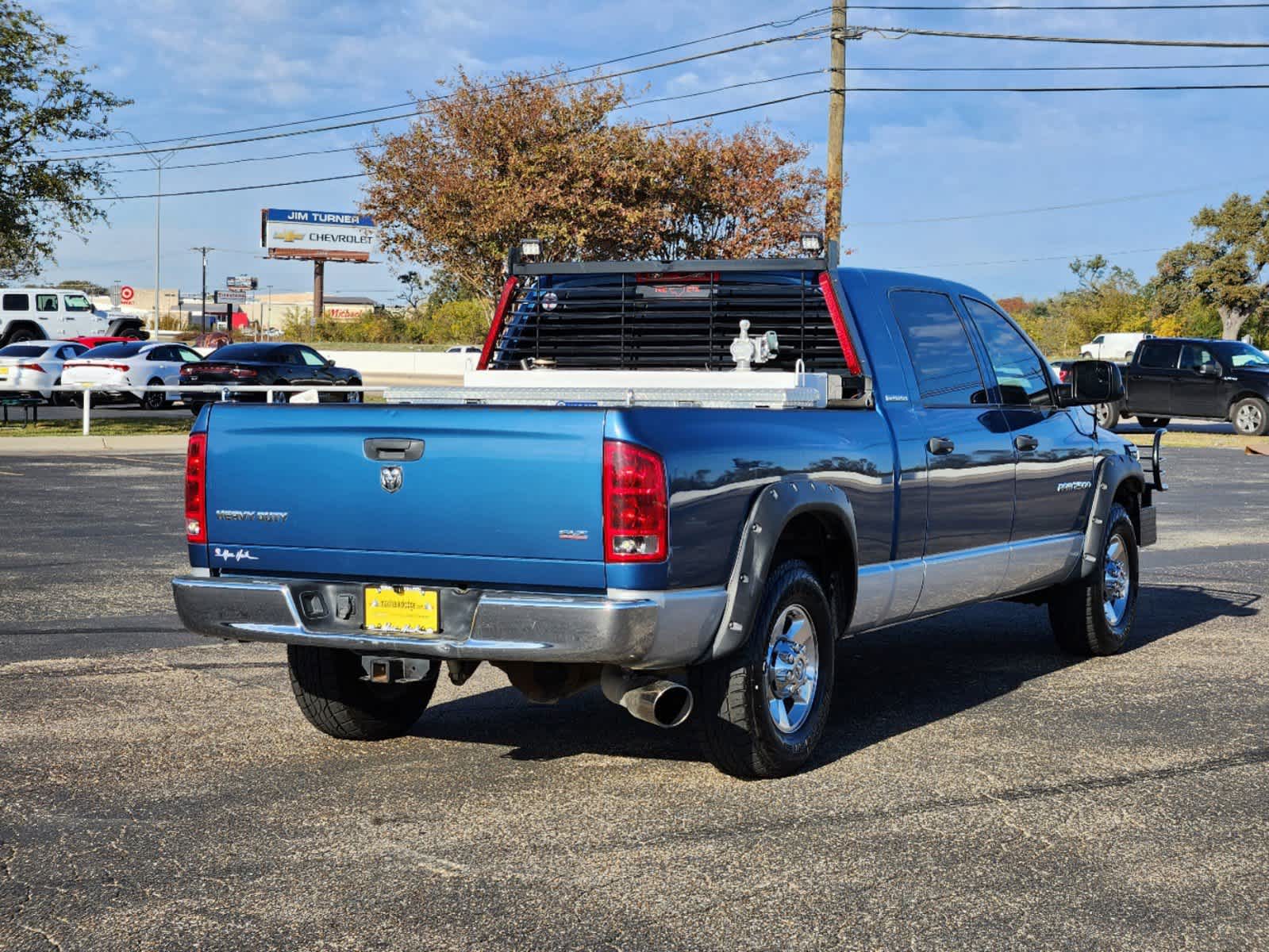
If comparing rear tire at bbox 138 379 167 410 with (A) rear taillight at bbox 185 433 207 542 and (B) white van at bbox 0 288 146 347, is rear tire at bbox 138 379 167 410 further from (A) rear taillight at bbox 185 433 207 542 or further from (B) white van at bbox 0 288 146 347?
(A) rear taillight at bbox 185 433 207 542

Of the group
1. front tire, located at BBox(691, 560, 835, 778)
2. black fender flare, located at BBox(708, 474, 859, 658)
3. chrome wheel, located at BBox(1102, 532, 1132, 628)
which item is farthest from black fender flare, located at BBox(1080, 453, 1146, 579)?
black fender flare, located at BBox(708, 474, 859, 658)

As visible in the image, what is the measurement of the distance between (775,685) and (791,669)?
0.37 ft

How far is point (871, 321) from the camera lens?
7227mm

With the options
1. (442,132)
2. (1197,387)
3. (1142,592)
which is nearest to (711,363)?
(1142,592)

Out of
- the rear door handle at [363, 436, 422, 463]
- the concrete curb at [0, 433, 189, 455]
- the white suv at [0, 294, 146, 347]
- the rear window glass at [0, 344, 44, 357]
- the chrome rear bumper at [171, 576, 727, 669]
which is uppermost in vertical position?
the white suv at [0, 294, 146, 347]

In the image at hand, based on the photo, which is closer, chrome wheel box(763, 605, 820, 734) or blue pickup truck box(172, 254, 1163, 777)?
blue pickup truck box(172, 254, 1163, 777)

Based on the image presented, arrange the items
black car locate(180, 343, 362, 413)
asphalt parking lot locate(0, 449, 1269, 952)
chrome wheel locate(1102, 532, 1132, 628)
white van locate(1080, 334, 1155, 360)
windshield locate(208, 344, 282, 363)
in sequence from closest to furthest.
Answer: asphalt parking lot locate(0, 449, 1269, 952)
chrome wheel locate(1102, 532, 1132, 628)
black car locate(180, 343, 362, 413)
windshield locate(208, 344, 282, 363)
white van locate(1080, 334, 1155, 360)

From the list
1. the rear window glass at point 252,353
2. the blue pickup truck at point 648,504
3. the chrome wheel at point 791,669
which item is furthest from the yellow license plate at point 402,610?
the rear window glass at point 252,353

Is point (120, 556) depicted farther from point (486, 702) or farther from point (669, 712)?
point (669, 712)

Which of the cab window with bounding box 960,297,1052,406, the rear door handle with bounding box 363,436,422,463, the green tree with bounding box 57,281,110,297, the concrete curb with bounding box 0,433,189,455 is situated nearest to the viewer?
the rear door handle with bounding box 363,436,422,463

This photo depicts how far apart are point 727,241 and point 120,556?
83.5 feet

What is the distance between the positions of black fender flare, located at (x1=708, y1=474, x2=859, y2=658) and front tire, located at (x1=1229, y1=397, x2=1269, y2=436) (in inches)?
1060

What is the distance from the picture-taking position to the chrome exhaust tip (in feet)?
18.7

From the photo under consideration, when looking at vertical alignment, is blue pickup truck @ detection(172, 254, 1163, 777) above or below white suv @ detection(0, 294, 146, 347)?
below
